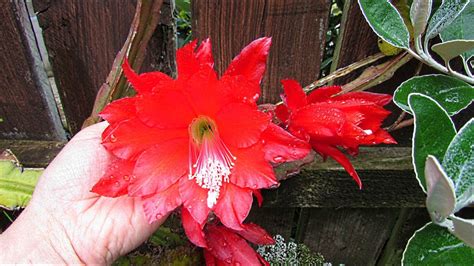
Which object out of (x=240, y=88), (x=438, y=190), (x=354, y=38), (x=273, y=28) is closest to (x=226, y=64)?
(x=273, y=28)

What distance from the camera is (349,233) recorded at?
138 centimetres

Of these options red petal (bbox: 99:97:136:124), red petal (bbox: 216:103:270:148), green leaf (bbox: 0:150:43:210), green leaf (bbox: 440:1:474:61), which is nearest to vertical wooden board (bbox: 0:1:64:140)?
green leaf (bbox: 0:150:43:210)

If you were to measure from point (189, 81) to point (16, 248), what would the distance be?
18.7 inches

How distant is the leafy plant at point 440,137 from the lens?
567mm

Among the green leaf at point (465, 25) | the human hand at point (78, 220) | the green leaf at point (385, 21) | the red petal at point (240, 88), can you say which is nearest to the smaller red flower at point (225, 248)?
the human hand at point (78, 220)

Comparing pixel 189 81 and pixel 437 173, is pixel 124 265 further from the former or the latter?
pixel 437 173

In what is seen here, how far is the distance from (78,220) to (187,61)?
1.21 feet

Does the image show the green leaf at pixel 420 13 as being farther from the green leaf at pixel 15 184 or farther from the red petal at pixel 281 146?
the green leaf at pixel 15 184

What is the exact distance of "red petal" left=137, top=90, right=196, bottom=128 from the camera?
1.84 feet

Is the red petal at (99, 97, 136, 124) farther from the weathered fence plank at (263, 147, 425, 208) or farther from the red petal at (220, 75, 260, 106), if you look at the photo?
the weathered fence plank at (263, 147, 425, 208)

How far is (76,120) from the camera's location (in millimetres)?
1198

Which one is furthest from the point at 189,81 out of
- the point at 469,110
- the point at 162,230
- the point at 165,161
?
the point at 469,110

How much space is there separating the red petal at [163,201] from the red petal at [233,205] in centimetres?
6

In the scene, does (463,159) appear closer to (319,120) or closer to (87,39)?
(319,120)
